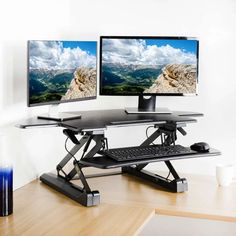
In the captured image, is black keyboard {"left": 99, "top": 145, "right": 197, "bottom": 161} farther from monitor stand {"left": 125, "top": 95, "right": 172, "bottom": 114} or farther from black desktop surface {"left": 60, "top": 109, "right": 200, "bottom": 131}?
monitor stand {"left": 125, "top": 95, "right": 172, "bottom": 114}

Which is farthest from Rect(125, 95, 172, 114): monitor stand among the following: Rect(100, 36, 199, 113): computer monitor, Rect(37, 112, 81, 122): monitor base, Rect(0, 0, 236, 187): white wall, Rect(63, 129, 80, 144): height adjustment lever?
Rect(63, 129, 80, 144): height adjustment lever

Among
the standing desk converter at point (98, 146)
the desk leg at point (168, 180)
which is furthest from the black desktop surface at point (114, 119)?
the desk leg at point (168, 180)

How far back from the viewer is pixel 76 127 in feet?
6.73

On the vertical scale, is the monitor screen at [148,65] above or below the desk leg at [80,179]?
above

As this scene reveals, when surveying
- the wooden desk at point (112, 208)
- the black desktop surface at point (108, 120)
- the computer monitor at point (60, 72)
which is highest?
the computer monitor at point (60, 72)

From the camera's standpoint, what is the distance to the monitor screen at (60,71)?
213 centimetres

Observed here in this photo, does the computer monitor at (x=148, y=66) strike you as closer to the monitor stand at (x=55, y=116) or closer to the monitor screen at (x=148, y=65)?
the monitor screen at (x=148, y=65)

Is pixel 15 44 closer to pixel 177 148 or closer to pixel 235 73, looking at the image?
pixel 177 148

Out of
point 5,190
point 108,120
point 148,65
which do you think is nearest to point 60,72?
point 108,120

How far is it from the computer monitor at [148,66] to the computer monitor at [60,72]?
0.08 meters

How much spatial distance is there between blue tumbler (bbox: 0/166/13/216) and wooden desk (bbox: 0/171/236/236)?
0.03 meters

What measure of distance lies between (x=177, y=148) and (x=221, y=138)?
1.41ft

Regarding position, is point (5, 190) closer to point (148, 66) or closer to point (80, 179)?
point (80, 179)

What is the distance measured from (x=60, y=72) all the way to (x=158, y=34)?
0.68 meters
